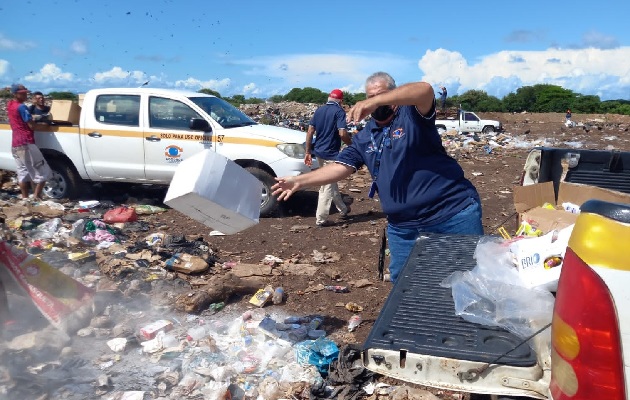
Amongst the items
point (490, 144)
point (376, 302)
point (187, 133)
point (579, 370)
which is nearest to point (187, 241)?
point (187, 133)

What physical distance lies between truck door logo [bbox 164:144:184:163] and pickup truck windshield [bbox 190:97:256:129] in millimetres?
725

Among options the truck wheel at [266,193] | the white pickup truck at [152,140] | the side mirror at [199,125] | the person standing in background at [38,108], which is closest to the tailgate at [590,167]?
the white pickup truck at [152,140]

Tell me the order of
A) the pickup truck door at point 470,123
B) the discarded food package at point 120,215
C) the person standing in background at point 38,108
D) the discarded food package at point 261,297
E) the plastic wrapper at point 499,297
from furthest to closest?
the pickup truck door at point 470,123, the person standing in background at point 38,108, the discarded food package at point 120,215, the discarded food package at point 261,297, the plastic wrapper at point 499,297

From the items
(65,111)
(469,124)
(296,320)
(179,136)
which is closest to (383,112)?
(296,320)

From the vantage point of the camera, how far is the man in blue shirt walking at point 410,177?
3229mm

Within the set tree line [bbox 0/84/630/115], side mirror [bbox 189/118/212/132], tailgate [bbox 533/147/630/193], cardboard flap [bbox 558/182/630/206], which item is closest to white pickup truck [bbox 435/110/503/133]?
tree line [bbox 0/84/630/115]

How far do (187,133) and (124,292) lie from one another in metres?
3.48

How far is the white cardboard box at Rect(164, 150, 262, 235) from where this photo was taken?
10.3 ft

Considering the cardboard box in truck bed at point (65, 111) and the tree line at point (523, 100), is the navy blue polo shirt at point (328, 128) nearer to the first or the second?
the cardboard box in truck bed at point (65, 111)

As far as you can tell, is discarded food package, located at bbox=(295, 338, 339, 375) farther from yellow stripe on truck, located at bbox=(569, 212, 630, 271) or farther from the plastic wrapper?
yellow stripe on truck, located at bbox=(569, 212, 630, 271)

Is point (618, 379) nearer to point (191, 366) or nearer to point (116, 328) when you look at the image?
point (191, 366)

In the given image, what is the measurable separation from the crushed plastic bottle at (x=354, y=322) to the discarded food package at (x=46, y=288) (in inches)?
85.6

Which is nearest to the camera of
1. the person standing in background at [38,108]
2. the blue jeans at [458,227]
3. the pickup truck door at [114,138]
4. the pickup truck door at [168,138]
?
the blue jeans at [458,227]

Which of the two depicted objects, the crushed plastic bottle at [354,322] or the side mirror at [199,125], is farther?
the side mirror at [199,125]
